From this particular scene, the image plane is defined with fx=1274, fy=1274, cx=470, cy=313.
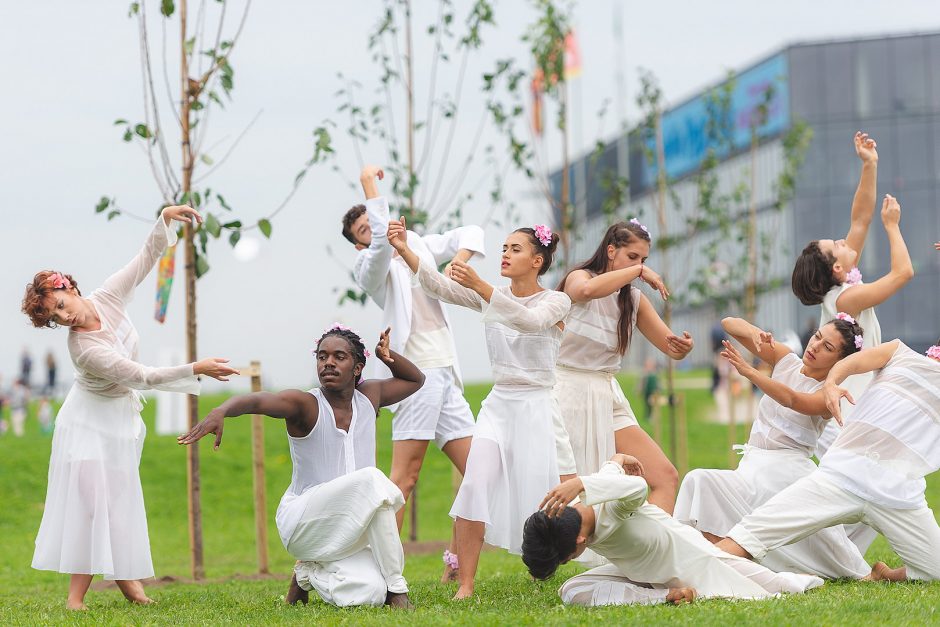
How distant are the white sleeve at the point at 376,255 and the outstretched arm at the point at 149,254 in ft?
3.70

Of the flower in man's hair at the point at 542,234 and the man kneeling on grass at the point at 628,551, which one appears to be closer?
the man kneeling on grass at the point at 628,551

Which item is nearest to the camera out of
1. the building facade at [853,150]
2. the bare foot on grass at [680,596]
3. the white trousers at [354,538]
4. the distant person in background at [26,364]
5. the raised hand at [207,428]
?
the raised hand at [207,428]

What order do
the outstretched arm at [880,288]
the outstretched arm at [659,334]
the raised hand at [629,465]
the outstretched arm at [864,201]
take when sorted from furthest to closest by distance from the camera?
the outstretched arm at [864,201] < the outstretched arm at [880,288] < the outstretched arm at [659,334] < the raised hand at [629,465]

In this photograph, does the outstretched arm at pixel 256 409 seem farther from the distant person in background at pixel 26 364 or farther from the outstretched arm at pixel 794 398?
the distant person in background at pixel 26 364

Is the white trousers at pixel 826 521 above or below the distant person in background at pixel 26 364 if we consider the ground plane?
below

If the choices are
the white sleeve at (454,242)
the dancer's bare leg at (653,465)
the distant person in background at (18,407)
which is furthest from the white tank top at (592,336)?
the distant person in background at (18,407)

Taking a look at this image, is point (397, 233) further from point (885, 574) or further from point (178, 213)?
point (885, 574)

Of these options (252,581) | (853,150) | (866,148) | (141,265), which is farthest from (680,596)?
(853,150)

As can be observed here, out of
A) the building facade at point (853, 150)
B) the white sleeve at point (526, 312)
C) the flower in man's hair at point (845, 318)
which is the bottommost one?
the flower in man's hair at point (845, 318)

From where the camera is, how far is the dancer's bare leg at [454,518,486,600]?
7.48 m

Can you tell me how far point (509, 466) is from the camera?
768 cm

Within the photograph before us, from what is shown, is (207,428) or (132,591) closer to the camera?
(207,428)

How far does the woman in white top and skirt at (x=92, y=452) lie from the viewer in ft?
25.5

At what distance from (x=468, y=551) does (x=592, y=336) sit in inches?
63.4
